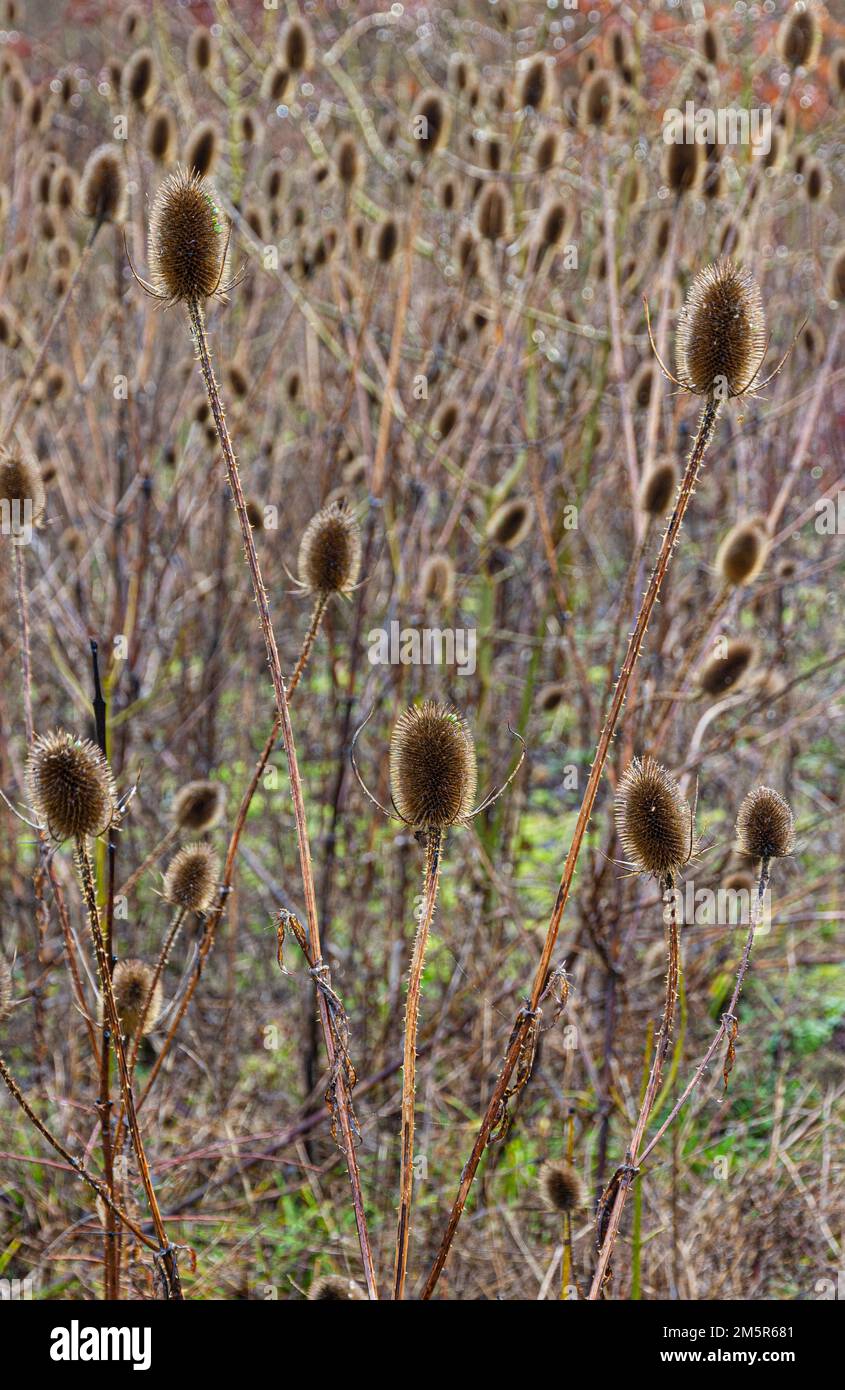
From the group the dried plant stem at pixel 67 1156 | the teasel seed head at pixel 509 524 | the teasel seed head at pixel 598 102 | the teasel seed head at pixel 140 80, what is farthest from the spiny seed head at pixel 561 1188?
the teasel seed head at pixel 140 80

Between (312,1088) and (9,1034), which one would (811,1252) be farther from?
(9,1034)

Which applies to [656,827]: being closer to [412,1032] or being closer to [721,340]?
[412,1032]

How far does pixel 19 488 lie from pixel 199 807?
2.05 ft

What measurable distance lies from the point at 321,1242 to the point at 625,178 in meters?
2.92

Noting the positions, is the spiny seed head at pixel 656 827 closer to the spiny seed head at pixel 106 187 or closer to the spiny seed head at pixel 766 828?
the spiny seed head at pixel 766 828

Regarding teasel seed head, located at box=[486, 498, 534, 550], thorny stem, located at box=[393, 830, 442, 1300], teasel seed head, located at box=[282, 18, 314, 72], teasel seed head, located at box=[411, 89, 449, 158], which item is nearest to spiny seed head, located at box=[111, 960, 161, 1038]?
thorny stem, located at box=[393, 830, 442, 1300]

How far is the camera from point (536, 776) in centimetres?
479

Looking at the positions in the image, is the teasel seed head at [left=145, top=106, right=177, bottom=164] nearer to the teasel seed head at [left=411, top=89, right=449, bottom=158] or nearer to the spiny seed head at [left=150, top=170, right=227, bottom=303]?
the teasel seed head at [left=411, top=89, right=449, bottom=158]

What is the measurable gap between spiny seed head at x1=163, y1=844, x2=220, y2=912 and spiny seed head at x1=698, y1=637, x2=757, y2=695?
47.1 inches

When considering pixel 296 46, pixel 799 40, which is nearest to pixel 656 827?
pixel 799 40

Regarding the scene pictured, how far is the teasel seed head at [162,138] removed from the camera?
8.86ft

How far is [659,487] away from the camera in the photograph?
→ 7.74ft

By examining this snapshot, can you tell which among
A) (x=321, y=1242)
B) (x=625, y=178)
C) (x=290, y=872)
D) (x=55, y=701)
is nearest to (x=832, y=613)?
(x=625, y=178)

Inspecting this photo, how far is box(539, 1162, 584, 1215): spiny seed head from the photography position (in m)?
1.76
